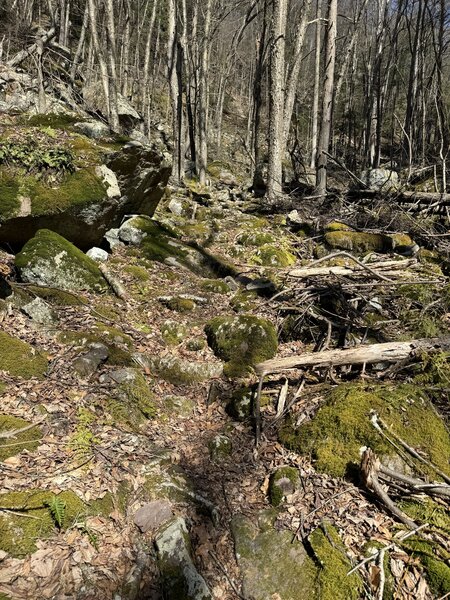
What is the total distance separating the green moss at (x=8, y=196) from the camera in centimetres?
641

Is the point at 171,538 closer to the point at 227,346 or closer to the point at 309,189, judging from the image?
the point at 227,346

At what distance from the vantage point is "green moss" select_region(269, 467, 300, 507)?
12.1 ft

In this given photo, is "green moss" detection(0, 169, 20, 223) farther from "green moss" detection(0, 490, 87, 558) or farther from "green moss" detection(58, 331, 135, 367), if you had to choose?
"green moss" detection(0, 490, 87, 558)

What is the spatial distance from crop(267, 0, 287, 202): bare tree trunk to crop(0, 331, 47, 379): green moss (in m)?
10.0

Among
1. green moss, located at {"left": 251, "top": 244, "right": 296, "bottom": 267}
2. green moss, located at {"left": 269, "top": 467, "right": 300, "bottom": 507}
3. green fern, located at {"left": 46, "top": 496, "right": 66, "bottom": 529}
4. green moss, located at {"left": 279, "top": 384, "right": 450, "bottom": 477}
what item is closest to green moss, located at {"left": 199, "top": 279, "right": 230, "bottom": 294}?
green moss, located at {"left": 251, "top": 244, "right": 296, "bottom": 267}

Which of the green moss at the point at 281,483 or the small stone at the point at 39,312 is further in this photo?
the small stone at the point at 39,312

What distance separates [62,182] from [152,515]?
5.75 meters

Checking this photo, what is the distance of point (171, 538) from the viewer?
3133mm

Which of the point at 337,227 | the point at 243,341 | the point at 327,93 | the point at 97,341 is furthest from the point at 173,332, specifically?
the point at 327,93

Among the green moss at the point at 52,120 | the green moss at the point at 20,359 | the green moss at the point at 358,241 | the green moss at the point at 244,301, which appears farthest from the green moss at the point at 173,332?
the green moss at the point at 52,120

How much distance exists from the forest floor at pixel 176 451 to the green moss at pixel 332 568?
0.07m

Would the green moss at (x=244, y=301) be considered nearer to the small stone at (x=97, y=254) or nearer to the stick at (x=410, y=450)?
the small stone at (x=97, y=254)

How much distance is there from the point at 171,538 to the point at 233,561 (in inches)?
22.1

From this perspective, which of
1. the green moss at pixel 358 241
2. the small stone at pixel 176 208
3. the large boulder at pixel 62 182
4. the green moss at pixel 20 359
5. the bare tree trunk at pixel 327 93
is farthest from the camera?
the bare tree trunk at pixel 327 93
